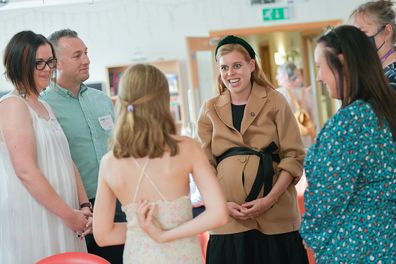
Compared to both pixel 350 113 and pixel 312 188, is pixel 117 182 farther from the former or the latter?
pixel 350 113

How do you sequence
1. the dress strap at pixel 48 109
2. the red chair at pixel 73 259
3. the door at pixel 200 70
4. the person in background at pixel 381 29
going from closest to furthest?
the red chair at pixel 73 259
the dress strap at pixel 48 109
the person in background at pixel 381 29
the door at pixel 200 70

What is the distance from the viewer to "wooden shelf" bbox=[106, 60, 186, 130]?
8289 mm

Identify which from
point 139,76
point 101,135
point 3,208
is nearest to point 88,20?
point 101,135

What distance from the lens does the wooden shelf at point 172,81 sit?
829 centimetres

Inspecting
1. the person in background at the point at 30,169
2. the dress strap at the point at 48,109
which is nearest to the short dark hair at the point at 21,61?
the person in background at the point at 30,169

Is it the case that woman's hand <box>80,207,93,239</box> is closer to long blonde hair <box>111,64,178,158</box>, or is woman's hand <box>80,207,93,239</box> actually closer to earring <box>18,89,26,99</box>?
earring <box>18,89,26,99</box>

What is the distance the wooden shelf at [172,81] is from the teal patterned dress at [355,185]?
620 centimetres

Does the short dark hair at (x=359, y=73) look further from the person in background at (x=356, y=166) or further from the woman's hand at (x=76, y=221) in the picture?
the woman's hand at (x=76, y=221)

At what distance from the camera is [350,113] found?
206 cm

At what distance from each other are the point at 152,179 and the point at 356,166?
2.30 feet

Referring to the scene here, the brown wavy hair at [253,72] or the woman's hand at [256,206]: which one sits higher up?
the brown wavy hair at [253,72]

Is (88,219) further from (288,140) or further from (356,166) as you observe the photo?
(356,166)

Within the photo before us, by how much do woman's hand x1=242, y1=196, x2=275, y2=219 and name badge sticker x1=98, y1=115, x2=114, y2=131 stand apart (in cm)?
89

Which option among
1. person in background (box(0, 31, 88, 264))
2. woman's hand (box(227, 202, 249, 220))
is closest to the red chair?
person in background (box(0, 31, 88, 264))
